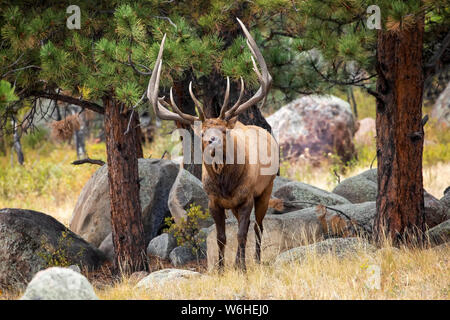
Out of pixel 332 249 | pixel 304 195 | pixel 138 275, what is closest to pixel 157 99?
pixel 138 275

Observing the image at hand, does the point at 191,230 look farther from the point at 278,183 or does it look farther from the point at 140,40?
the point at 140,40

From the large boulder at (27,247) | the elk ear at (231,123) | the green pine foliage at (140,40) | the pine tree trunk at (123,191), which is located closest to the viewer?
the green pine foliage at (140,40)

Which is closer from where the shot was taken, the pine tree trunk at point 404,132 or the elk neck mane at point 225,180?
the elk neck mane at point 225,180

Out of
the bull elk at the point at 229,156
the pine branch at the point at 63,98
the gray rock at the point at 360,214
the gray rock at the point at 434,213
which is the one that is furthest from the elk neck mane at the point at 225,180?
the gray rock at the point at 434,213

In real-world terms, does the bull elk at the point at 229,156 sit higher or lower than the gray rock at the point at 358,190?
higher

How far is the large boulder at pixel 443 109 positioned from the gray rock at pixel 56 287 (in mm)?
16301

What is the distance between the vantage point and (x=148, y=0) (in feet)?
24.2

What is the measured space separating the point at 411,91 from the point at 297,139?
10.2 metres

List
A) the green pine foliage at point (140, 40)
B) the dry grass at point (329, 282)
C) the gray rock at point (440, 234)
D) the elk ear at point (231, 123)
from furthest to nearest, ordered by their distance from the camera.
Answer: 1. the gray rock at point (440, 234)
2. the elk ear at point (231, 123)
3. the green pine foliage at point (140, 40)
4. the dry grass at point (329, 282)

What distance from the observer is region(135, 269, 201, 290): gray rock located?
5.94m

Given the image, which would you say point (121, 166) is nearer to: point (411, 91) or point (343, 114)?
point (411, 91)

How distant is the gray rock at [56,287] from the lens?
448 centimetres

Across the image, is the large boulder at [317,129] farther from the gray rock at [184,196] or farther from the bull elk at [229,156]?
the bull elk at [229,156]
